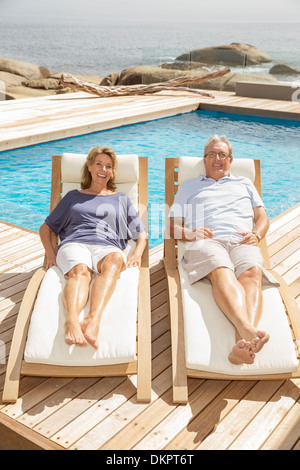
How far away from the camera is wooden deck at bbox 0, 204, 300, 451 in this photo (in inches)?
80.0

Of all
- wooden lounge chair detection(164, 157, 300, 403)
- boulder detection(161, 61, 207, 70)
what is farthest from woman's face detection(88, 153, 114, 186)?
boulder detection(161, 61, 207, 70)

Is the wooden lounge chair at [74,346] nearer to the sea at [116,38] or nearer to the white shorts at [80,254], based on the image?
the white shorts at [80,254]

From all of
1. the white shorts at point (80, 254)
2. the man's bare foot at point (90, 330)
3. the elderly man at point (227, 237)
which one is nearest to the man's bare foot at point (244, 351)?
the elderly man at point (227, 237)

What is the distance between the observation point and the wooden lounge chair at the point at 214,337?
2299 mm

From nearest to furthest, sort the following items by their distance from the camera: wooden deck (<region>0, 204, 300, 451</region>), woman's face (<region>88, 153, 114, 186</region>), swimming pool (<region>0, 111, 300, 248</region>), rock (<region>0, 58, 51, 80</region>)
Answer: wooden deck (<region>0, 204, 300, 451</region>)
woman's face (<region>88, 153, 114, 186</region>)
swimming pool (<region>0, 111, 300, 248</region>)
rock (<region>0, 58, 51, 80</region>)

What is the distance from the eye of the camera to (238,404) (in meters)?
2.27

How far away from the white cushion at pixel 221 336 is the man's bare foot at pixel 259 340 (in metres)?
0.16

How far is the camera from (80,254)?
2752 millimetres

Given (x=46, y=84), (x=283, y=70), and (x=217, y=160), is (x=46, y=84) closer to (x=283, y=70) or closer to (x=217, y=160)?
(x=283, y=70)

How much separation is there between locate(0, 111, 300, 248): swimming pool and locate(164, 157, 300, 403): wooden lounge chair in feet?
7.62

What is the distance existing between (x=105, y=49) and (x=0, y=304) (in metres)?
48.3

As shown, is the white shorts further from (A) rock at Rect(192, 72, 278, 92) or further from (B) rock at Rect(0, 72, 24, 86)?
(B) rock at Rect(0, 72, 24, 86)

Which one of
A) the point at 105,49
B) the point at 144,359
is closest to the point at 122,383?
→ the point at 144,359

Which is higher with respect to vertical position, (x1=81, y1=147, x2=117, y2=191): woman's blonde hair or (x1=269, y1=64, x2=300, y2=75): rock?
(x1=269, y1=64, x2=300, y2=75): rock
